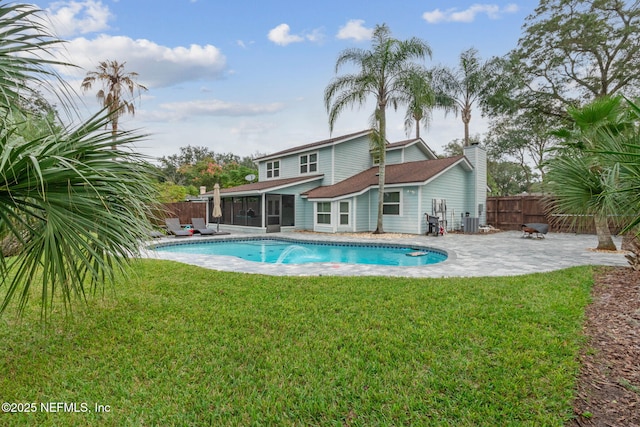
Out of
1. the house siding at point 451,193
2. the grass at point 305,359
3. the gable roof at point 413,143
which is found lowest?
the grass at point 305,359

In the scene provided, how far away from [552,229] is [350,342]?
62.4ft

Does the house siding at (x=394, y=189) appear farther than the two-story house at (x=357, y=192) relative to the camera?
No

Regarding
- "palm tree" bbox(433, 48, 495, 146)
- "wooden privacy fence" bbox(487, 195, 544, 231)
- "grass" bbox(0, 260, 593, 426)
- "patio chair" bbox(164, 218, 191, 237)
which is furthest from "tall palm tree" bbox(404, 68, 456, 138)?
"patio chair" bbox(164, 218, 191, 237)

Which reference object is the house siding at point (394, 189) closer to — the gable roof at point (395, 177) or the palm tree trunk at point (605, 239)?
the gable roof at point (395, 177)

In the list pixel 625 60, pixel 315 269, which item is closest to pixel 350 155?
pixel 315 269

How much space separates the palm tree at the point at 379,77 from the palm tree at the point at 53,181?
1384cm

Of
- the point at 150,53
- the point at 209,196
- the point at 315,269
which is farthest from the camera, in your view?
the point at 209,196

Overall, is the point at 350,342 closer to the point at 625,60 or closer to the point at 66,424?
the point at 66,424

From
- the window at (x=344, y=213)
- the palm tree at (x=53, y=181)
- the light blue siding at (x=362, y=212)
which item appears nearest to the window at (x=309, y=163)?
the window at (x=344, y=213)

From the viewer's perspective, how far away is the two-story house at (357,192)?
1695cm

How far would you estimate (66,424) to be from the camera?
8.34 feet

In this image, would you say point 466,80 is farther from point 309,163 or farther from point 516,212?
point 309,163

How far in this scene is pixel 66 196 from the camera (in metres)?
2.11

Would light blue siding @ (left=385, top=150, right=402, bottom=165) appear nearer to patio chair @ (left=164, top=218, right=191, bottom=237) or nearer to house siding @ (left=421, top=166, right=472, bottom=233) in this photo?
house siding @ (left=421, top=166, right=472, bottom=233)
